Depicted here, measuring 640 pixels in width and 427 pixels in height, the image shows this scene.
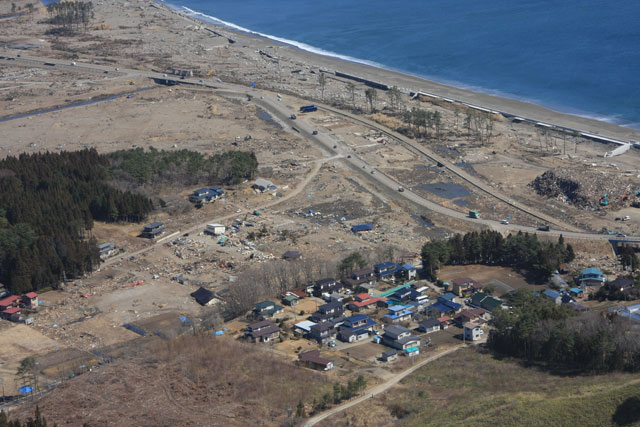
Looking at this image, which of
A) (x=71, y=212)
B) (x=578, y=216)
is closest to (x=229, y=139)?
(x=71, y=212)

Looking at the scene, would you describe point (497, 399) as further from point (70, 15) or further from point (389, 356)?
point (70, 15)

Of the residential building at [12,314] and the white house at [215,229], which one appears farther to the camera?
the white house at [215,229]

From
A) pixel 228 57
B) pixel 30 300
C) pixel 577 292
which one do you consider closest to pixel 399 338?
pixel 577 292

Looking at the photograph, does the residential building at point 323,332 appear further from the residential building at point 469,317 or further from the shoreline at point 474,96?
the shoreline at point 474,96

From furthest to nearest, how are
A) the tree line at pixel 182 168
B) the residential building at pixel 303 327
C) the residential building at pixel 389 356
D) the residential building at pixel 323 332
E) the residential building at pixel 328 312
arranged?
the tree line at pixel 182 168
the residential building at pixel 328 312
the residential building at pixel 303 327
the residential building at pixel 323 332
the residential building at pixel 389 356

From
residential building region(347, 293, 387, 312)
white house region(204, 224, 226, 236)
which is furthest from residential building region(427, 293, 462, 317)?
white house region(204, 224, 226, 236)

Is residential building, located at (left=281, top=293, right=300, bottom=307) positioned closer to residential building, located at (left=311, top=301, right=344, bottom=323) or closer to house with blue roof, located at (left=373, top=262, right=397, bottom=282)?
residential building, located at (left=311, top=301, right=344, bottom=323)

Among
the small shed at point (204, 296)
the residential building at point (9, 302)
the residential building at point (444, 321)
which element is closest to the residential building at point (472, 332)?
the residential building at point (444, 321)
